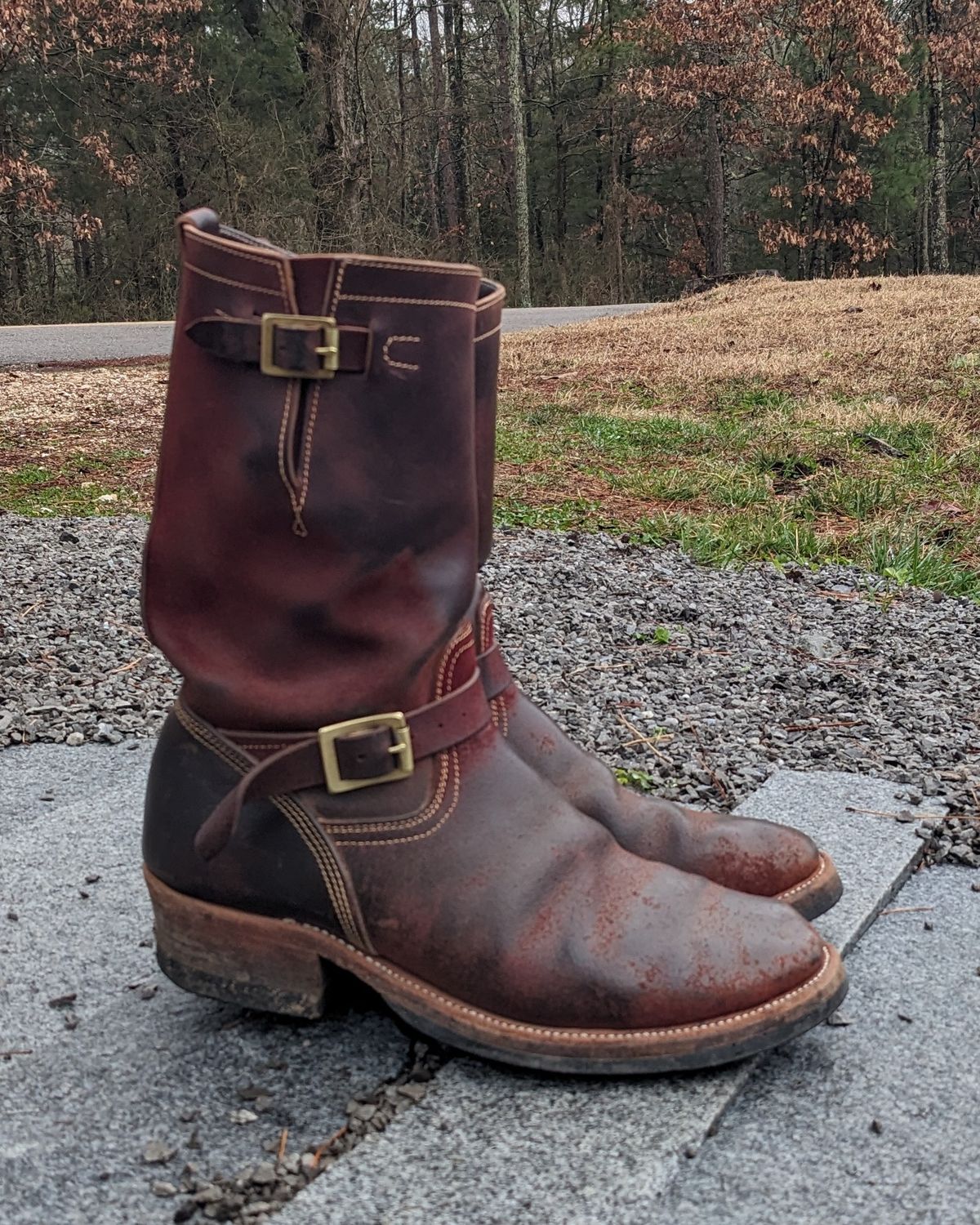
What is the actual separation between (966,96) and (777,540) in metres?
29.6

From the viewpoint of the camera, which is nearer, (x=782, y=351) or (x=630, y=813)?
(x=630, y=813)

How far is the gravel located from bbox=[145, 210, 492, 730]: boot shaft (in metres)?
0.98

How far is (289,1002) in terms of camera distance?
126cm

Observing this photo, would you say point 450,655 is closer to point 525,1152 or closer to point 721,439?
point 525,1152

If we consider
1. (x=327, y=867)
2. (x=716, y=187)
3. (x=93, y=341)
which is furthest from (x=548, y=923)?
(x=716, y=187)

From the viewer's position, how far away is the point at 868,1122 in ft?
3.81

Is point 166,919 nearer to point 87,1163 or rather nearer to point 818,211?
point 87,1163

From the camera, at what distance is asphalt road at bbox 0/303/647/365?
10.5 meters

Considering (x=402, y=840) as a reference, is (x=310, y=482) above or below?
above

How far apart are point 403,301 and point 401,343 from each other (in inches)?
1.5

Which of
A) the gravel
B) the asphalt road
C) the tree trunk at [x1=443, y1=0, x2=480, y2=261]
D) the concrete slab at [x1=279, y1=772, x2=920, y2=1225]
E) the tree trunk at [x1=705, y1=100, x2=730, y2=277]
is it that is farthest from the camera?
the tree trunk at [x1=443, y1=0, x2=480, y2=261]

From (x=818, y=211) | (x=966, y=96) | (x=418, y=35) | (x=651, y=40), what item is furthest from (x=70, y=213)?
(x=966, y=96)

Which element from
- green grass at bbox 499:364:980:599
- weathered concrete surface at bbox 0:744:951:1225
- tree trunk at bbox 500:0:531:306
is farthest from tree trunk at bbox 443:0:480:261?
weathered concrete surface at bbox 0:744:951:1225

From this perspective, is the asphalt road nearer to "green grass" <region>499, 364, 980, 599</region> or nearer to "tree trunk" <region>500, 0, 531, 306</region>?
"green grass" <region>499, 364, 980, 599</region>
